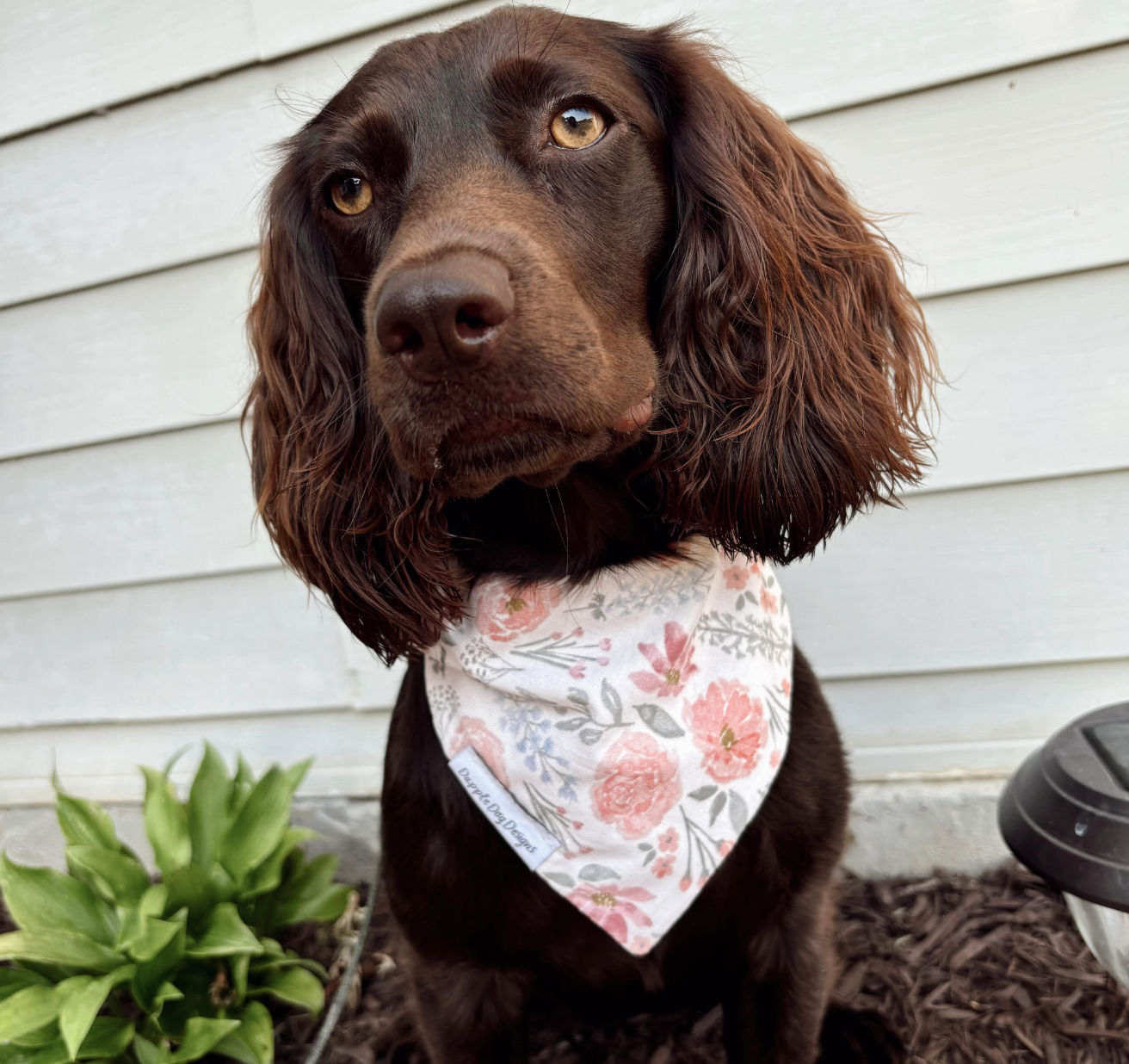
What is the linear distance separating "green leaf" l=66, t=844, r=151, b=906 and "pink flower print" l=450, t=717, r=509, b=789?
82 cm

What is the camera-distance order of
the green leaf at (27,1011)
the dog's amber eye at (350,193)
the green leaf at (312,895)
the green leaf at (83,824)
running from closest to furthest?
1. the dog's amber eye at (350,193)
2. the green leaf at (27,1011)
3. the green leaf at (83,824)
4. the green leaf at (312,895)

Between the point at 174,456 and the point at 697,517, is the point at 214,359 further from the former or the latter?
the point at 697,517

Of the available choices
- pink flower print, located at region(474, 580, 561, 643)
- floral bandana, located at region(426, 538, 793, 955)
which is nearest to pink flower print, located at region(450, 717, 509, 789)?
floral bandana, located at region(426, 538, 793, 955)

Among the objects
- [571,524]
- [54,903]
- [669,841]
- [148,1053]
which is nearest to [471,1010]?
[669,841]

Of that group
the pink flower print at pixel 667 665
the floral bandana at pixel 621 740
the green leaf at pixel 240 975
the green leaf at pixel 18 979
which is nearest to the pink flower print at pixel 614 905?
the floral bandana at pixel 621 740

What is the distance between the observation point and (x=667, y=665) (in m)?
1.25

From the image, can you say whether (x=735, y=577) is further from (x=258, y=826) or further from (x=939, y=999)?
(x=258, y=826)

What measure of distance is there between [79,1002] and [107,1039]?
15 cm

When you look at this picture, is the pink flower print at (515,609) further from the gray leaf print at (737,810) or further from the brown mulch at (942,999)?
the brown mulch at (942,999)

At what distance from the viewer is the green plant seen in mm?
1485

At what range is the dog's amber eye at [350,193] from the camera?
119 cm

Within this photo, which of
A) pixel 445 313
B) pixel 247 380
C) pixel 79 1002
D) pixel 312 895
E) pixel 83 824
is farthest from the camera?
pixel 247 380

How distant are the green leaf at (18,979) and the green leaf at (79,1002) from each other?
0.14 meters

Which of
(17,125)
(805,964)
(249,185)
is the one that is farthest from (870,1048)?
(17,125)
